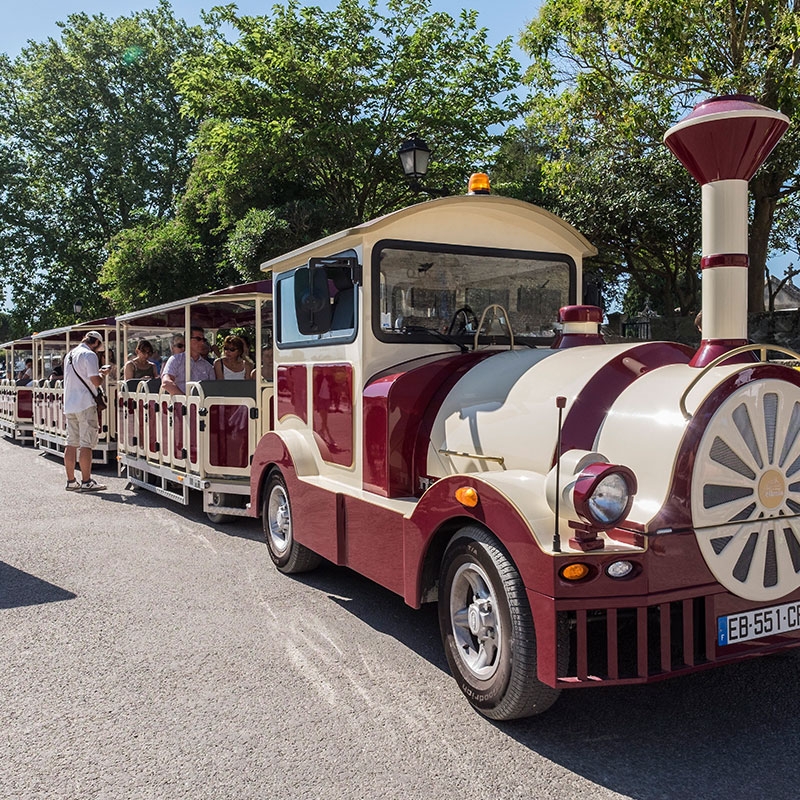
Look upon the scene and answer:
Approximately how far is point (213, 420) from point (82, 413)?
283 cm

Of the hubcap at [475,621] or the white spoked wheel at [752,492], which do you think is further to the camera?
the hubcap at [475,621]

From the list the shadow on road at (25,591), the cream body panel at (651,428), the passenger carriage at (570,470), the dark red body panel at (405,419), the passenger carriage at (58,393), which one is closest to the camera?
the passenger carriage at (570,470)

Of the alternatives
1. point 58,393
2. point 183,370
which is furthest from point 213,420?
point 58,393

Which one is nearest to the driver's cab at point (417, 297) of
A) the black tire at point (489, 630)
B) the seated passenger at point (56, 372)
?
the black tire at point (489, 630)

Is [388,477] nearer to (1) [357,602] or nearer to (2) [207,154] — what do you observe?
(1) [357,602]

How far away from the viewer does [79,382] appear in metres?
9.58

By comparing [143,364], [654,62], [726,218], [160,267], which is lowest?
[143,364]

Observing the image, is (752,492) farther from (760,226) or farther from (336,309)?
(760,226)

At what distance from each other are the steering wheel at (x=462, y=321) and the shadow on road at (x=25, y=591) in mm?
3026

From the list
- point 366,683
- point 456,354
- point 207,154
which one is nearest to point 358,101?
point 207,154

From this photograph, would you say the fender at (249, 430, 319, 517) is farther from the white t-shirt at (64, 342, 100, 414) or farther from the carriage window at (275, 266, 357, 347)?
the white t-shirt at (64, 342, 100, 414)

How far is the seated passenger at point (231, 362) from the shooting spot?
866 cm

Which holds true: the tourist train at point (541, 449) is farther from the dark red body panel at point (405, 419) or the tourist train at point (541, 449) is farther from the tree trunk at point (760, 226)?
the tree trunk at point (760, 226)

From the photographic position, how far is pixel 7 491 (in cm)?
948
